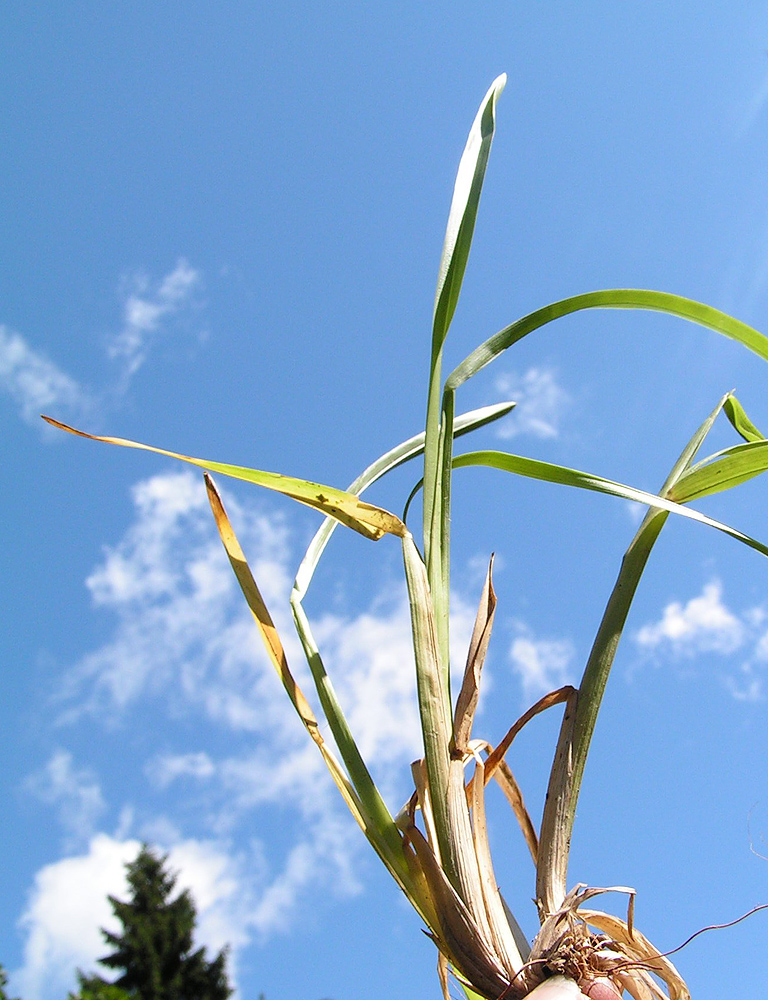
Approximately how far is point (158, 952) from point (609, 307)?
1478 cm

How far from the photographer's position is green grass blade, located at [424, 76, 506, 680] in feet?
2.72

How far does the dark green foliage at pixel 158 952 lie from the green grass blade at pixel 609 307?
1384 cm

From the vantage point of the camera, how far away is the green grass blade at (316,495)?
78 cm

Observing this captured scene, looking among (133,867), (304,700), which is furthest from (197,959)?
(304,700)

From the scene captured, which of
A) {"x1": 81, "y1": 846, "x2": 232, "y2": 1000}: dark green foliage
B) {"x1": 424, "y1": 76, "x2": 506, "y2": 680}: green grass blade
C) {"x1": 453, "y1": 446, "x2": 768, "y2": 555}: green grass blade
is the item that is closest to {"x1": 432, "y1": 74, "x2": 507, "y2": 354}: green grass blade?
{"x1": 424, "y1": 76, "x2": 506, "y2": 680}: green grass blade

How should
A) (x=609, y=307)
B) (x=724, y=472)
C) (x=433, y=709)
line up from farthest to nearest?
(x=609, y=307)
(x=724, y=472)
(x=433, y=709)

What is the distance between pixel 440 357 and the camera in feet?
2.91

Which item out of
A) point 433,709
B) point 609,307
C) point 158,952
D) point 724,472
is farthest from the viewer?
point 158,952

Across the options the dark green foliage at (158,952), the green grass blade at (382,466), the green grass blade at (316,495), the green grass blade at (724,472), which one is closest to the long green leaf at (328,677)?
the green grass blade at (382,466)

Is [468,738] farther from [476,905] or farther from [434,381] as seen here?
[434,381]

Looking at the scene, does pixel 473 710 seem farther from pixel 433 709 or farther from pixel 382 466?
pixel 382 466

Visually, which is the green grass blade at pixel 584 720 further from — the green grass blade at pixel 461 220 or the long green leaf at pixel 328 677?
the green grass blade at pixel 461 220

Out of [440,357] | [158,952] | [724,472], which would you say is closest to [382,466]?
[440,357]

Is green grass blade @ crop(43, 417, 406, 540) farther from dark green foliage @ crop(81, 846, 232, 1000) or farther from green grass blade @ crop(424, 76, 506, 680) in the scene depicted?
dark green foliage @ crop(81, 846, 232, 1000)
